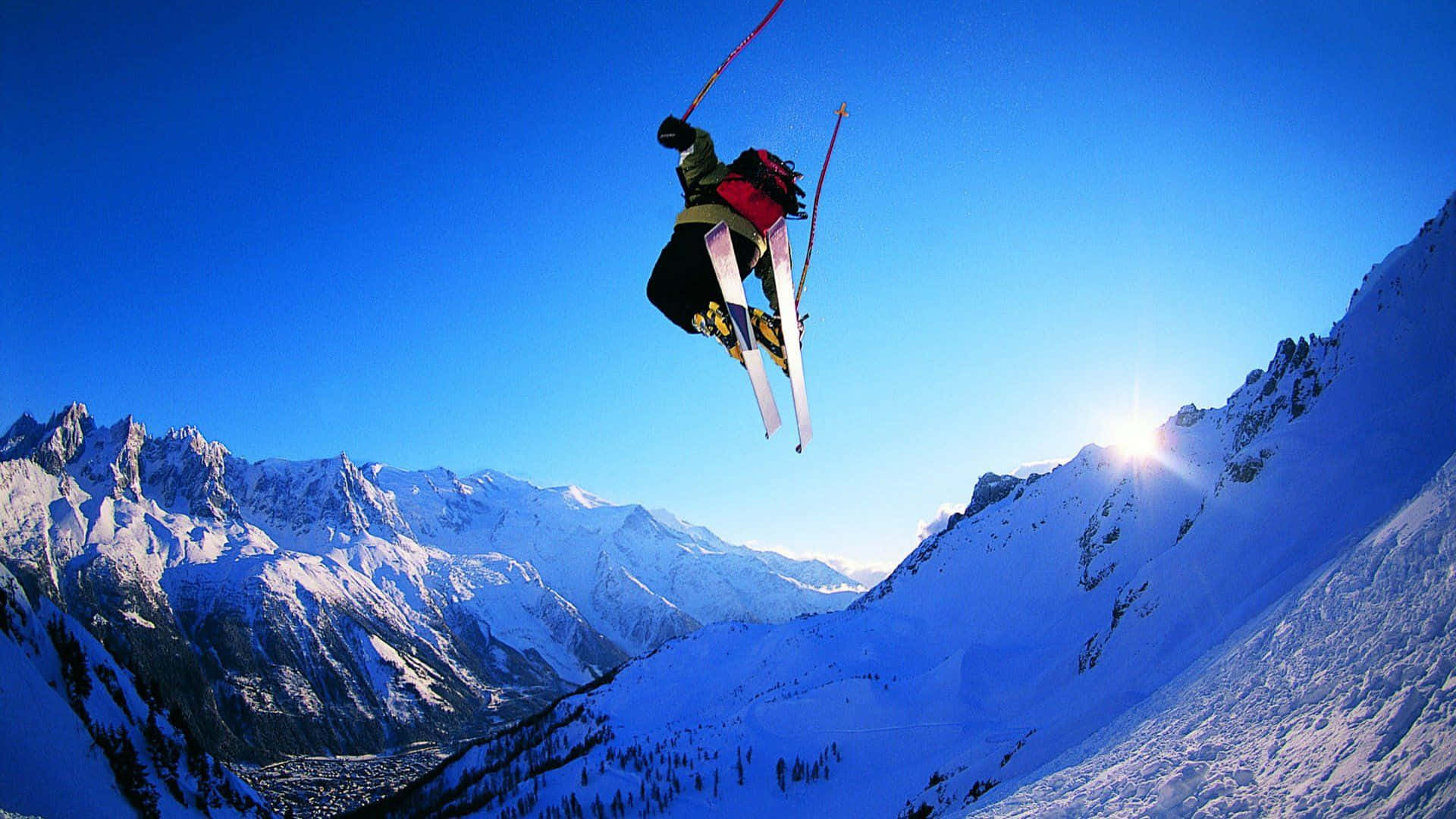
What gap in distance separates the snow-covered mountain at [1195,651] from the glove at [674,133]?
9.15m

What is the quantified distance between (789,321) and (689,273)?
6.18ft

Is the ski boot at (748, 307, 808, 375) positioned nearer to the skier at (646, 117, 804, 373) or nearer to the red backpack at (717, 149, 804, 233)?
the skier at (646, 117, 804, 373)

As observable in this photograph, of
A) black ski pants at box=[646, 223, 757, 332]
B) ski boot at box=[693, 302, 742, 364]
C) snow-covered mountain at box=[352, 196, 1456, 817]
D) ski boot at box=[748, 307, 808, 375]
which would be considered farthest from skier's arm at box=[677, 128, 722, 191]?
snow-covered mountain at box=[352, 196, 1456, 817]

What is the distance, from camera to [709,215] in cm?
851

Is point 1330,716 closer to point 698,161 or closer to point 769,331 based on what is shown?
point 769,331

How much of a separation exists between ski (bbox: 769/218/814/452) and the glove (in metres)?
1.66

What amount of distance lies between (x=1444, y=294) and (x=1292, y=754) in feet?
79.1

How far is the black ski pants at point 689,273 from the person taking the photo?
877 centimetres

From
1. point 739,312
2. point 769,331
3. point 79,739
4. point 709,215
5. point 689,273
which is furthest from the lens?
point 79,739

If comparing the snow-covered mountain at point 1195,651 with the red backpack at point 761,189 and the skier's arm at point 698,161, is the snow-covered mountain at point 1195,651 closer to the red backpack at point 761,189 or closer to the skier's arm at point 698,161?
the red backpack at point 761,189

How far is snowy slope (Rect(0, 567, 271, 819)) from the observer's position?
37.9 feet

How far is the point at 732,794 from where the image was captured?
61.8 metres

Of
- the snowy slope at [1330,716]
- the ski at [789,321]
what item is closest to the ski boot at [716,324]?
the ski at [789,321]

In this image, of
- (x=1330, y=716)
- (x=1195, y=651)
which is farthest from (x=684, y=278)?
(x=1195, y=651)
